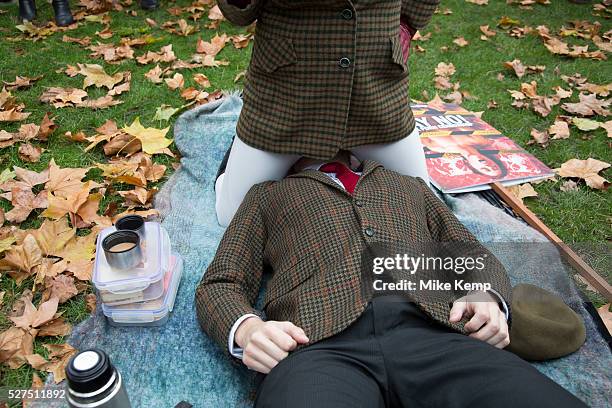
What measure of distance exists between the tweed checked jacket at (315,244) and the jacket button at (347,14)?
18.9 inches

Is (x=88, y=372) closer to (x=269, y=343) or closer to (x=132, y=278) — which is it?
(x=269, y=343)

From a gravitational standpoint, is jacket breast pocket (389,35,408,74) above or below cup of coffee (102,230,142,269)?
above

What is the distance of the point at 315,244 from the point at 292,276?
0.12 meters

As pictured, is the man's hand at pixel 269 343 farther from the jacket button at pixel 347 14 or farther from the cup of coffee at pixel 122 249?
the jacket button at pixel 347 14

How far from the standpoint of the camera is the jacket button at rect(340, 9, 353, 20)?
1653 millimetres

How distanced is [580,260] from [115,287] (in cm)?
172

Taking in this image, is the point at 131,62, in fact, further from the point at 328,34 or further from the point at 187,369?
the point at 187,369

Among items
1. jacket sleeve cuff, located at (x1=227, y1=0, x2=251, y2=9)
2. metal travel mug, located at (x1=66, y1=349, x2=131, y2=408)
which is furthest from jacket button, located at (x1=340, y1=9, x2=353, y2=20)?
metal travel mug, located at (x1=66, y1=349, x2=131, y2=408)

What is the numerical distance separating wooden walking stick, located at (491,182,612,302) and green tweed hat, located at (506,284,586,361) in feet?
0.93

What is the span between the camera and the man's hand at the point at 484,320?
1451mm

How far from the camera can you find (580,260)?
6.73 ft

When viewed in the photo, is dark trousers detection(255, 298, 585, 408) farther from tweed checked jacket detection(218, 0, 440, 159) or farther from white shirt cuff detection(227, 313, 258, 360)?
tweed checked jacket detection(218, 0, 440, 159)
